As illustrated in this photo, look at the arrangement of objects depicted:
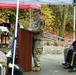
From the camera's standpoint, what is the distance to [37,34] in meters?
10.7

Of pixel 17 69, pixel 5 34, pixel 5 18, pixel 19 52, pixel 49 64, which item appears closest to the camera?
pixel 17 69

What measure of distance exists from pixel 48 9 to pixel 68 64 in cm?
1713

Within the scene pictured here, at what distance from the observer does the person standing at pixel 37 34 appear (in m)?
10.6

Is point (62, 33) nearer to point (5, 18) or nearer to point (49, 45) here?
point (5, 18)

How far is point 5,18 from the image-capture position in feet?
83.6

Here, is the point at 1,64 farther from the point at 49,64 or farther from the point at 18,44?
the point at 49,64

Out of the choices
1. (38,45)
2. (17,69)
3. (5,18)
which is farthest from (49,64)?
(5,18)

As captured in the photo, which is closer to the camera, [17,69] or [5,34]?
[17,69]

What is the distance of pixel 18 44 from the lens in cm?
1062

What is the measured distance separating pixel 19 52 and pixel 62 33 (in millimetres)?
18862

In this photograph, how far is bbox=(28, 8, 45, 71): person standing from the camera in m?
10.6

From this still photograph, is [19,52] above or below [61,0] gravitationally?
below

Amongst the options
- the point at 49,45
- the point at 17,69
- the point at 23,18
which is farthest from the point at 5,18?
the point at 17,69

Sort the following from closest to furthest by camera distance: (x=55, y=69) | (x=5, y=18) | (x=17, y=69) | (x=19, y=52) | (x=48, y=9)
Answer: (x=17, y=69) → (x=19, y=52) → (x=55, y=69) → (x=5, y=18) → (x=48, y=9)
